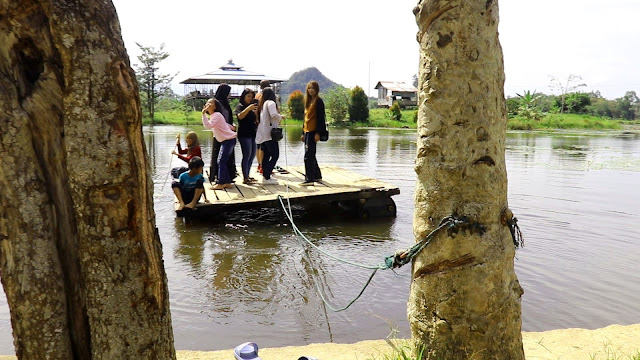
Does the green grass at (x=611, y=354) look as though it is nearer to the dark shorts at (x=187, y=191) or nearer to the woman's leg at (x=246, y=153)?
the dark shorts at (x=187, y=191)

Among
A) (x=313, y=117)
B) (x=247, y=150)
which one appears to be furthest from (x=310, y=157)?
(x=247, y=150)

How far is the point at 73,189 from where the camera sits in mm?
2385

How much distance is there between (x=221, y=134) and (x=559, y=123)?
4474cm

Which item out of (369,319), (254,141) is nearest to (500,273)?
(369,319)

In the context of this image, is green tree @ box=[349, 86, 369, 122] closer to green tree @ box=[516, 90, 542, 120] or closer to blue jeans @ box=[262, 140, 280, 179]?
green tree @ box=[516, 90, 542, 120]

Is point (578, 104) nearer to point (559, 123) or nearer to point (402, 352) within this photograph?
point (559, 123)

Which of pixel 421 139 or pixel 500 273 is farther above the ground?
pixel 421 139

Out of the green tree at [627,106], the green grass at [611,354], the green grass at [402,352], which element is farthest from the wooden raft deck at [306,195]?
the green tree at [627,106]

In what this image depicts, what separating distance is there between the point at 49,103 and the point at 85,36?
373 millimetres

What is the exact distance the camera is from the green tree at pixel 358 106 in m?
45.5

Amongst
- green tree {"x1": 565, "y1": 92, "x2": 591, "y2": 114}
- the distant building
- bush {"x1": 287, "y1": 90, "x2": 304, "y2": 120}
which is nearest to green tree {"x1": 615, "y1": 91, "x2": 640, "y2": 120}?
green tree {"x1": 565, "y1": 92, "x2": 591, "y2": 114}

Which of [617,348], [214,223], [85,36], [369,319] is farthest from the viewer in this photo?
[214,223]

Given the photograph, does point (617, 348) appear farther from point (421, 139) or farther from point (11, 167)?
point (11, 167)

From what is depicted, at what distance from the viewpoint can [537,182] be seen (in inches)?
526
